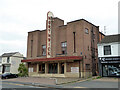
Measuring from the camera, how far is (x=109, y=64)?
26016 mm

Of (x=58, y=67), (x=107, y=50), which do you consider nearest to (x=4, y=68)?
(x=58, y=67)

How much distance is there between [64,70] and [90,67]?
552 cm

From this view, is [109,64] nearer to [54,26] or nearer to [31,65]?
[54,26]

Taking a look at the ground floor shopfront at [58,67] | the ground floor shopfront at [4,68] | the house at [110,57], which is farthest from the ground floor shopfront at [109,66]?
the ground floor shopfront at [4,68]

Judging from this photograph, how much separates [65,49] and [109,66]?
10683 millimetres

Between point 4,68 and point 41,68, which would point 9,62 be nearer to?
point 4,68

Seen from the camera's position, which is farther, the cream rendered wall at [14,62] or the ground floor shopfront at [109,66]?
the cream rendered wall at [14,62]

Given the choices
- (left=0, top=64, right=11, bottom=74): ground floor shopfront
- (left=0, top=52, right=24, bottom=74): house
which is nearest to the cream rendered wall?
(left=0, top=52, right=24, bottom=74): house

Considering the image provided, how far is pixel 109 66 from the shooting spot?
2603cm

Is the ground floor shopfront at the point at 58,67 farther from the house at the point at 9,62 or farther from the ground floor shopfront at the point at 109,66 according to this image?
the house at the point at 9,62

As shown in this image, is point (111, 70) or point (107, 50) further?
point (107, 50)

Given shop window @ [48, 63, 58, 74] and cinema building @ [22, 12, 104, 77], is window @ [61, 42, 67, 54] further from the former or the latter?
shop window @ [48, 63, 58, 74]

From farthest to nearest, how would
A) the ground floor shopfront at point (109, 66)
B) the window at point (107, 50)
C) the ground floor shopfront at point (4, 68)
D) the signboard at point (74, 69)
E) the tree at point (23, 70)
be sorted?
the ground floor shopfront at point (4, 68) < the tree at point (23, 70) < the signboard at point (74, 69) < the window at point (107, 50) < the ground floor shopfront at point (109, 66)

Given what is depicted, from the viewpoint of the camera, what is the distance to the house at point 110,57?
25062 mm
